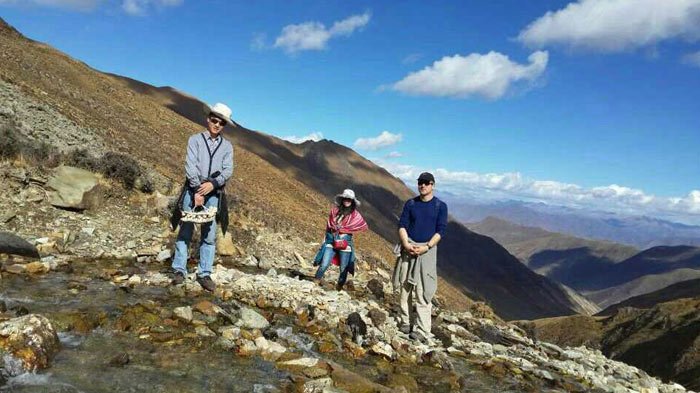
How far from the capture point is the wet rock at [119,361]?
5754mm

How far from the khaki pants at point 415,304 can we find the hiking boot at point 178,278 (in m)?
4.53

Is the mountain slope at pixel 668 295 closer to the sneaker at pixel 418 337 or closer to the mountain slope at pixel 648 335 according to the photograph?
the mountain slope at pixel 648 335

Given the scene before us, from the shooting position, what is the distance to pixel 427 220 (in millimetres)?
9102

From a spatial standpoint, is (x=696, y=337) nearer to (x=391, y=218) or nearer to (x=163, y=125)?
(x=163, y=125)

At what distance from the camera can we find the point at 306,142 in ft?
407

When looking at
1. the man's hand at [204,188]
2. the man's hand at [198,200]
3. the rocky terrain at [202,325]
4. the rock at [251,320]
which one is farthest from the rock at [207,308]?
the man's hand at [204,188]

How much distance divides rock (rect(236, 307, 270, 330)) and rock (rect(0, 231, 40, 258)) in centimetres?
512

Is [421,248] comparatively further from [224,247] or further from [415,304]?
[224,247]


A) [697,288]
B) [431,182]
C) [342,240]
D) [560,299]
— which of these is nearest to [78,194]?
[342,240]

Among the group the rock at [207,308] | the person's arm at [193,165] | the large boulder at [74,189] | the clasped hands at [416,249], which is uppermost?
the person's arm at [193,165]

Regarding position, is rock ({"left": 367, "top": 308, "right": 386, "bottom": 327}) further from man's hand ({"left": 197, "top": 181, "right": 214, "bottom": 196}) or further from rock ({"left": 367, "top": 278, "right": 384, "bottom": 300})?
man's hand ({"left": 197, "top": 181, "right": 214, "bottom": 196})

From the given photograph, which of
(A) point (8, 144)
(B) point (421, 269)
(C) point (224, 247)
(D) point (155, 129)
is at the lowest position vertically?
(C) point (224, 247)

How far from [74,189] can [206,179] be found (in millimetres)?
6313

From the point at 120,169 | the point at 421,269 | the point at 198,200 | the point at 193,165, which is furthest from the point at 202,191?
the point at 120,169
